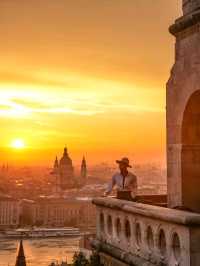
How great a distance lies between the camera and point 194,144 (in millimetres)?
6797

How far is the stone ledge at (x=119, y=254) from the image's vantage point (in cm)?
586

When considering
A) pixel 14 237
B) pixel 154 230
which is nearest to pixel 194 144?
pixel 154 230

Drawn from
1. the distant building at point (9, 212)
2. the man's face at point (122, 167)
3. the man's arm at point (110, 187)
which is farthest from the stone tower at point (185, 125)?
the distant building at point (9, 212)

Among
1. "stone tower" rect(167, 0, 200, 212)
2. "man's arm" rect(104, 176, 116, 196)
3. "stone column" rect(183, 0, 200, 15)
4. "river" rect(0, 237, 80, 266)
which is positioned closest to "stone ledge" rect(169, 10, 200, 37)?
"stone tower" rect(167, 0, 200, 212)

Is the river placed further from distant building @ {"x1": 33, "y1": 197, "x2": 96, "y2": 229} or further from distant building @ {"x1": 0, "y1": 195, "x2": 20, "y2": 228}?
distant building @ {"x1": 0, "y1": 195, "x2": 20, "y2": 228}

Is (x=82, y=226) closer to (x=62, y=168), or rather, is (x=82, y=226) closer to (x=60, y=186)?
(x=62, y=168)

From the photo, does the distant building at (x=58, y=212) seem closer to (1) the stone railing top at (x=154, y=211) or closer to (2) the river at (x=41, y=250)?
(2) the river at (x=41, y=250)

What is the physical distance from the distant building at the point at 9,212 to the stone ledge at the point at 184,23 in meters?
135

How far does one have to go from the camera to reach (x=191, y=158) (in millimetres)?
6797

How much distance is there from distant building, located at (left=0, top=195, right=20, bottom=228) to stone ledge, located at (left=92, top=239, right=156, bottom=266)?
441 ft

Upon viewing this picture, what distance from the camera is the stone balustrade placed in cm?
487

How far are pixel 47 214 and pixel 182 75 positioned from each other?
137 metres

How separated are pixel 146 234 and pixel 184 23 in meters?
2.58

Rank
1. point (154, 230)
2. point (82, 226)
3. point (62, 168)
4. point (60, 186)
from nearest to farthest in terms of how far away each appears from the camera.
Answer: point (154, 230) < point (82, 226) < point (62, 168) < point (60, 186)
